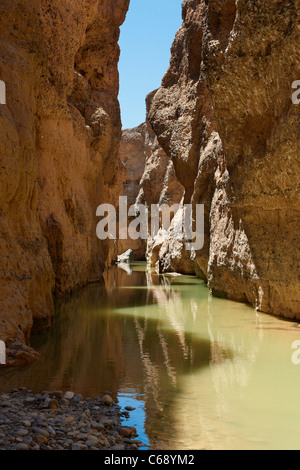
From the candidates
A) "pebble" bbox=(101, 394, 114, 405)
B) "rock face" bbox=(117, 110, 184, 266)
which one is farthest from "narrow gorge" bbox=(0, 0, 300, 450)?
"rock face" bbox=(117, 110, 184, 266)

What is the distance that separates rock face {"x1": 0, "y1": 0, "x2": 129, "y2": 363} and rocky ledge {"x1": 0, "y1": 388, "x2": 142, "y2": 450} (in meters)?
1.65

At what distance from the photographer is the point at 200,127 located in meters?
18.7

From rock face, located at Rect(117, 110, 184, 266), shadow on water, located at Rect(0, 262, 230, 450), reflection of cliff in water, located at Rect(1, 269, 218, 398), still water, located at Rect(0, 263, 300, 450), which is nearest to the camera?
still water, located at Rect(0, 263, 300, 450)

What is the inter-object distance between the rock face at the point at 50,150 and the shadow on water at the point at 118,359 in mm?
516

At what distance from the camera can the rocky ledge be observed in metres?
3.28

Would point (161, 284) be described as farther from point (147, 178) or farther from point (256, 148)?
point (147, 178)

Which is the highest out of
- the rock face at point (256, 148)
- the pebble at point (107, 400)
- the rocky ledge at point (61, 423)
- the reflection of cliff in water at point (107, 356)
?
the rock face at point (256, 148)

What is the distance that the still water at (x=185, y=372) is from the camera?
3.88 metres

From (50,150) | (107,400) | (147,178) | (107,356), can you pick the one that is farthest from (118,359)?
(147,178)

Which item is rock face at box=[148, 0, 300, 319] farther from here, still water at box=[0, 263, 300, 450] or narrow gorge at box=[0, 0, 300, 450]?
still water at box=[0, 263, 300, 450]

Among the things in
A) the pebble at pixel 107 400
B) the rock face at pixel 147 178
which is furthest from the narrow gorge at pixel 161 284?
the rock face at pixel 147 178

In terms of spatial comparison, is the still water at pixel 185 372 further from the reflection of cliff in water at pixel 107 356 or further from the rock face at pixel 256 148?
the rock face at pixel 256 148

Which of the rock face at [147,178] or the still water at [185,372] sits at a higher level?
the rock face at [147,178]

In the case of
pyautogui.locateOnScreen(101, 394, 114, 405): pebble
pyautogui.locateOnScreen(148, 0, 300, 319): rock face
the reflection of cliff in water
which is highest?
pyautogui.locateOnScreen(148, 0, 300, 319): rock face
